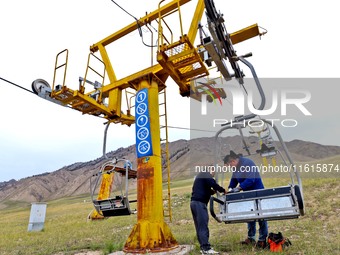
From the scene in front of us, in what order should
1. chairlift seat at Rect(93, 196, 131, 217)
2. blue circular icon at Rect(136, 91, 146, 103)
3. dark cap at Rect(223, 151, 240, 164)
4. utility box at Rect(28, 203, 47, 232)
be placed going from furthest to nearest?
utility box at Rect(28, 203, 47, 232) → blue circular icon at Rect(136, 91, 146, 103) → chairlift seat at Rect(93, 196, 131, 217) → dark cap at Rect(223, 151, 240, 164)

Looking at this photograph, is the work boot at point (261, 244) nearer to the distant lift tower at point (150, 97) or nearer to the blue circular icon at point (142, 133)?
the distant lift tower at point (150, 97)

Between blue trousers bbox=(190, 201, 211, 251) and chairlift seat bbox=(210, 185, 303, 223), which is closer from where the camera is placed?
chairlift seat bbox=(210, 185, 303, 223)

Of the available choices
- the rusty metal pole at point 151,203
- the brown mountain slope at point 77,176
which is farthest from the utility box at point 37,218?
the brown mountain slope at point 77,176

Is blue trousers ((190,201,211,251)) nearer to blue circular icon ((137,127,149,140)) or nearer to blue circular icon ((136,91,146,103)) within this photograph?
blue circular icon ((137,127,149,140))

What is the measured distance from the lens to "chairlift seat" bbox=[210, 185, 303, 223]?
5020 mm

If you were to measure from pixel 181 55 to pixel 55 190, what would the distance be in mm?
98344

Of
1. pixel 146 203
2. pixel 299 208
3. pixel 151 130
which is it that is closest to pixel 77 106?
pixel 151 130

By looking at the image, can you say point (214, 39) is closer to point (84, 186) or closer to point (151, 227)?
point (151, 227)

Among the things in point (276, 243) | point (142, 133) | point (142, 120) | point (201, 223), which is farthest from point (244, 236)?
point (142, 120)

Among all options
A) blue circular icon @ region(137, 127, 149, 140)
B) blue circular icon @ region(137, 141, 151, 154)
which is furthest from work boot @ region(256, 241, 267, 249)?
blue circular icon @ region(137, 127, 149, 140)

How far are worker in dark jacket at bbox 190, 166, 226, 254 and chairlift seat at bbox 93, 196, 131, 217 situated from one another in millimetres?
→ 1670

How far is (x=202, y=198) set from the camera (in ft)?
20.5

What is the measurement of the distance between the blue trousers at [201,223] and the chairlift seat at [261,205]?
0.24 meters

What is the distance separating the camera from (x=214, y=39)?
5297 millimetres
